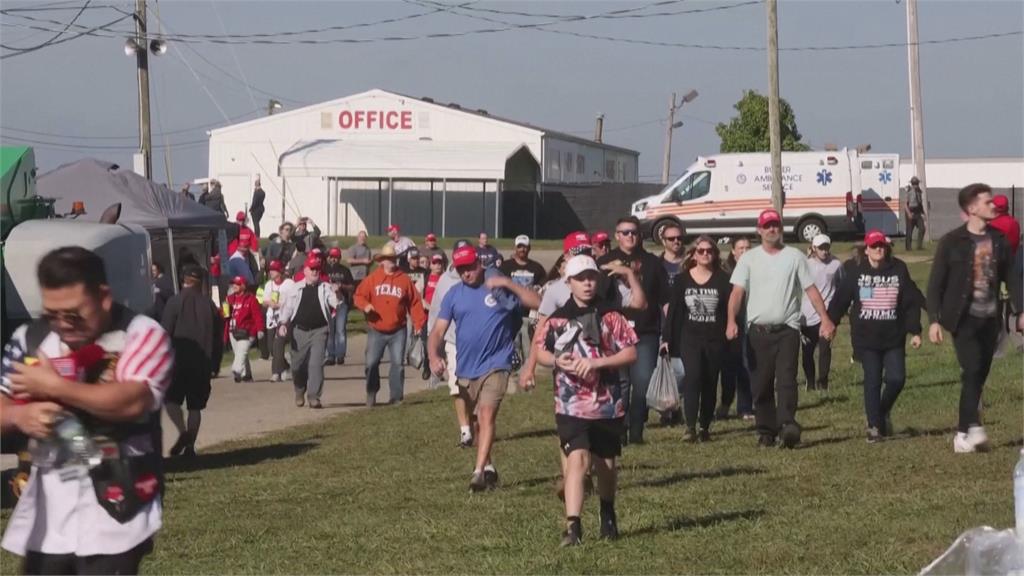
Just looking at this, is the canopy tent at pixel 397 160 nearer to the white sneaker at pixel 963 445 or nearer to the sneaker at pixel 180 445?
the sneaker at pixel 180 445

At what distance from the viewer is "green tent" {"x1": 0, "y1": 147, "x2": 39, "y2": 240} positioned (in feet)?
62.2

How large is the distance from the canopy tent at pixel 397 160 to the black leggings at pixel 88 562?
156ft

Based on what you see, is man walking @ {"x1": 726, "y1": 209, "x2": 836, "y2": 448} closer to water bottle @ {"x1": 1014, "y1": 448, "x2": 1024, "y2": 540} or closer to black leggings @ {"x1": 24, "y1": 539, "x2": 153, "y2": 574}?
water bottle @ {"x1": 1014, "y1": 448, "x2": 1024, "y2": 540}

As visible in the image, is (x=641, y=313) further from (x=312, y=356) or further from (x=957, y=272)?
(x=312, y=356)

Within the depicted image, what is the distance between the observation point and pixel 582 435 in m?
9.11

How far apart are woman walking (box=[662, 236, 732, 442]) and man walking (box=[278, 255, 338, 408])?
6.39m

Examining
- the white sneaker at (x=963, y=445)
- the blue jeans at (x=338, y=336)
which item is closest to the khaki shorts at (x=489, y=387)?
the white sneaker at (x=963, y=445)

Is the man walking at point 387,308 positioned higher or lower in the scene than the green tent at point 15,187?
lower

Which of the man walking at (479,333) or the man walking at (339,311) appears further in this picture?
the man walking at (339,311)

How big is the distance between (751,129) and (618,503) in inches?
2019

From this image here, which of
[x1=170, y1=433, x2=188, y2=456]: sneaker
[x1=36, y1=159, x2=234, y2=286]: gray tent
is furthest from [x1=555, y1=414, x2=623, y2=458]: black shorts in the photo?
[x1=36, y1=159, x2=234, y2=286]: gray tent

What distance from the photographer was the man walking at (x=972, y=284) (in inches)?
458

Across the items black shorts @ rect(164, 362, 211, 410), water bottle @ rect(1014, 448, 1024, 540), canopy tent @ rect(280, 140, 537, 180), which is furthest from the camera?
canopy tent @ rect(280, 140, 537, 180)

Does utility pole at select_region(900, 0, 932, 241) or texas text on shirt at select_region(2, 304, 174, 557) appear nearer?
texas text on shirt at select_region(2, 304, 174, 557)
